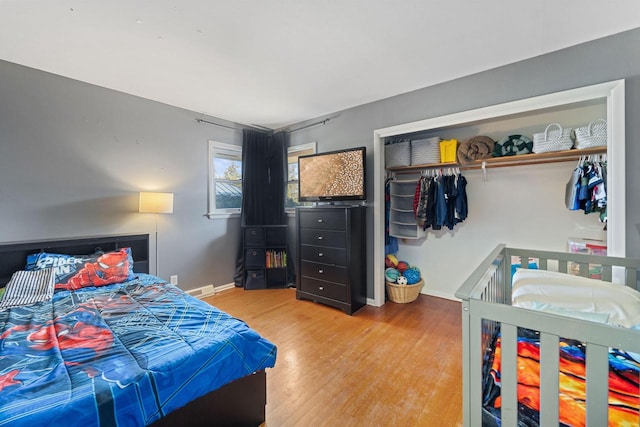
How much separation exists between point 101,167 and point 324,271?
8.73 ft

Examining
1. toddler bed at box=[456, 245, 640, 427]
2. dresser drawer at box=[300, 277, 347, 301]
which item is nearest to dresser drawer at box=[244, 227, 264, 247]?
dresser drawer at box=[300, 277, 347, 301]

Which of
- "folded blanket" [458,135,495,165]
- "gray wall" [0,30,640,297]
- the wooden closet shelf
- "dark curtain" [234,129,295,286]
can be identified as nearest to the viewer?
"gray wall" [0,30,640,297]

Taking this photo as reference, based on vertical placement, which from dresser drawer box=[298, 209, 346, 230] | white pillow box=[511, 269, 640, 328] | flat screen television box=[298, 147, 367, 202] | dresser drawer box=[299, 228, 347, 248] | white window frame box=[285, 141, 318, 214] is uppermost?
white window frame box=[285, 141, 318, 214]

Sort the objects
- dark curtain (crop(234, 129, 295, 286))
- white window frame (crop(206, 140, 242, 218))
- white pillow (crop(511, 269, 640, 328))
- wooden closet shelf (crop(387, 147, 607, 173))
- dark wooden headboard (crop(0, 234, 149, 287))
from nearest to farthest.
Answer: white pillow (crop(511, 269, 640, 328)) < dark wooden headboard (crop(0, 234, 149, 287)) < wooden closet shelf (crop(387, 147, 607, 173)) < white window frame (crop(206, 140, 242, 218)) < dark curtain (crop(234, 129, 295, 286))

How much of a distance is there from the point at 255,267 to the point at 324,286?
1.22 m

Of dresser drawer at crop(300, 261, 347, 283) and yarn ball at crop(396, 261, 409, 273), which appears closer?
dresser drawer at crop(300, 261, 347, 283)

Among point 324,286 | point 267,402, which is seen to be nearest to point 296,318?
point 324,286

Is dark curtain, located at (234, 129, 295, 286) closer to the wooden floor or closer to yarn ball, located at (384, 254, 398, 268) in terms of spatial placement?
the wooden floor

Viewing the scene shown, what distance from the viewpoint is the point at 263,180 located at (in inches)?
167

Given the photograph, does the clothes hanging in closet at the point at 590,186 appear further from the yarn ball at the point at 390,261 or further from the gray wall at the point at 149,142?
the yarn ball at the point at 390,261

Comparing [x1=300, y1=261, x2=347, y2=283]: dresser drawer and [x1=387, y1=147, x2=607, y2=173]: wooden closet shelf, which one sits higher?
[x1=387, y1=147, x2=607, y2=173]: wooden closet shelf

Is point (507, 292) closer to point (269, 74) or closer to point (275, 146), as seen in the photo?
point (269, 74)

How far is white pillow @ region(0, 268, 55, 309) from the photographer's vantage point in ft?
6.12

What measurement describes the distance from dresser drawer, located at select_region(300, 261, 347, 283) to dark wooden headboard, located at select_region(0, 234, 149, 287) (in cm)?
179
